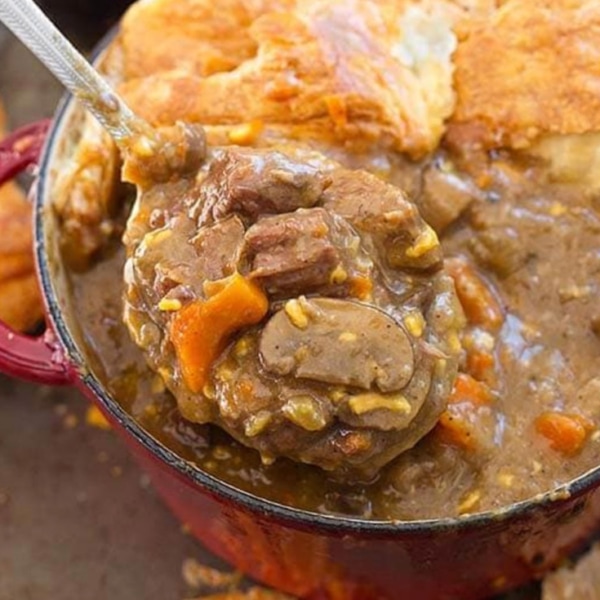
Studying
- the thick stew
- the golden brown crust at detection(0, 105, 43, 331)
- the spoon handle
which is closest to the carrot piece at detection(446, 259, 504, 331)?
the thick stew

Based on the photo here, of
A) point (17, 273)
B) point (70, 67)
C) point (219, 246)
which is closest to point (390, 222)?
point (219, 246)

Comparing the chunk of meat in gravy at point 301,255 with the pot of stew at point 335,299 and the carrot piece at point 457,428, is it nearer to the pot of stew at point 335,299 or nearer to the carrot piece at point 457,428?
the pot of stew at point 335,299

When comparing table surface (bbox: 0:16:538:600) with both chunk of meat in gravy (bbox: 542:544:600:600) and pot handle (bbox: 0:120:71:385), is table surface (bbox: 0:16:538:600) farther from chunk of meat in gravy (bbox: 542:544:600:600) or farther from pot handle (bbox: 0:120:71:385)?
pot handle (bbox: 0:120:71:385)

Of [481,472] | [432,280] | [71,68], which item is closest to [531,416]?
[481,472]

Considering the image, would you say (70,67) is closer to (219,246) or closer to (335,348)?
(219,246)

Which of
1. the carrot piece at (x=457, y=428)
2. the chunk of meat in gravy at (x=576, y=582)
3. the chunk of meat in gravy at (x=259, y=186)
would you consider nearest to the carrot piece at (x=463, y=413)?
the carrot piece at (x=457, y=428)

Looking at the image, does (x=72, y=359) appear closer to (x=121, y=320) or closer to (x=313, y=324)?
(x=121, y=320)
